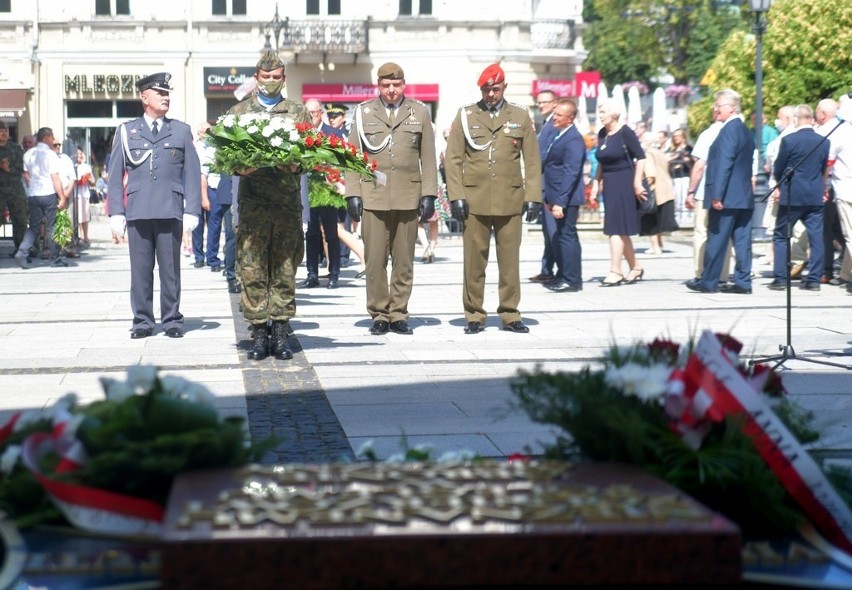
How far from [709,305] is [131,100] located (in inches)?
1220

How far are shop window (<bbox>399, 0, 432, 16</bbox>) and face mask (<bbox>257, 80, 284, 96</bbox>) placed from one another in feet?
110

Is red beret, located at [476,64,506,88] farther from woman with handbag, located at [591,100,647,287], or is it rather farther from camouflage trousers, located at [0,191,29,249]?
camouflage trousers, located at [0,191,29,249]

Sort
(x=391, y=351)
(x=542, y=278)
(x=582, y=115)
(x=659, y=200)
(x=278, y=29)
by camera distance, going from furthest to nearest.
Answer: (x=278, y=29), (x=582, y=115), (x=659, y=200), (x=542, y=278), (x=391, y=351)

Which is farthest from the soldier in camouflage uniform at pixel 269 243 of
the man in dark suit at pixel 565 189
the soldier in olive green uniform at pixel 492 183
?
the man in dark suit at pixel 565 189

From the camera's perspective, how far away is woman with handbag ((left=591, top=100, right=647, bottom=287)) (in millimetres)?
15461

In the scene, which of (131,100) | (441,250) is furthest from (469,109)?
(131,100)

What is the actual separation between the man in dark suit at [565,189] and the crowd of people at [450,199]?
18 mm

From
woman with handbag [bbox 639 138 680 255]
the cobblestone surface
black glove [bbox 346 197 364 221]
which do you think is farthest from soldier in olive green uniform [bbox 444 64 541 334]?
woman with handbag [bbox 639 138 680 255]

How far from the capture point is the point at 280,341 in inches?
383

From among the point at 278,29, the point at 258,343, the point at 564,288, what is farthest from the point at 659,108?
the point at 258,343

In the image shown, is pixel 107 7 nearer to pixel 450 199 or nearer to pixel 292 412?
pixel 450 199

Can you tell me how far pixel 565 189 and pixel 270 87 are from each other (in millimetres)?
5941

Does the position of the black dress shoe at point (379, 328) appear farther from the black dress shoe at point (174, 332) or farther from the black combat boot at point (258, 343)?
the black combat boot at point (258, 343)

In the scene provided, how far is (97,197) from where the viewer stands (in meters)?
38.4
